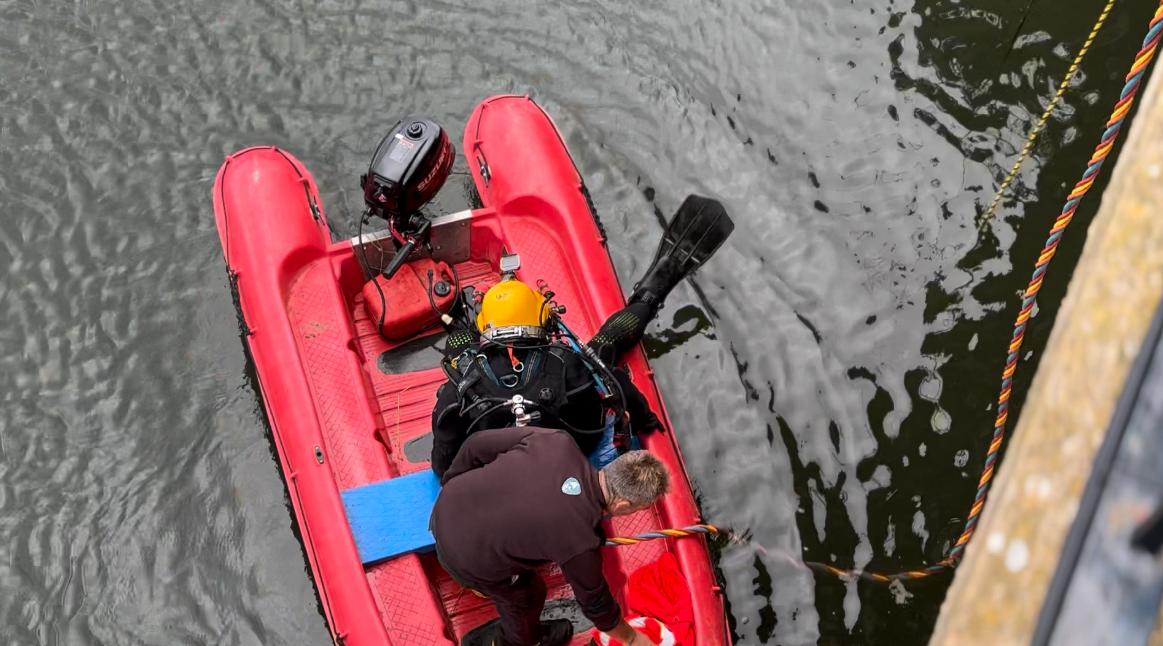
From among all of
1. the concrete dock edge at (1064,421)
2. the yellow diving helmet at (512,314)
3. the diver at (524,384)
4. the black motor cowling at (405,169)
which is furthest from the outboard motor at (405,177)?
the concrete dock edge at (1064,421)

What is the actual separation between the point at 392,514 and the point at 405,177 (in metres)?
1.67

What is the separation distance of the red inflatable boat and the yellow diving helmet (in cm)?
98

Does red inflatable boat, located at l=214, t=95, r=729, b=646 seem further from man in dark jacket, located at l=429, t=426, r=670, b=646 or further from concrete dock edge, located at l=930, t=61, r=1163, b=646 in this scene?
concrete dock edge, located at l=930, t=61, r=1163, b=646

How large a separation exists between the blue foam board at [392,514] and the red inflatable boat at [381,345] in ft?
0.17

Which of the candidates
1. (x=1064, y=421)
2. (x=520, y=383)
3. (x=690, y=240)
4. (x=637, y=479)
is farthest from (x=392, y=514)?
(x=1064, y=421)

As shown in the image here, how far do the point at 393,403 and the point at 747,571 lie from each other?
2037mm

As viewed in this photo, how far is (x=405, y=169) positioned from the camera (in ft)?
14.4

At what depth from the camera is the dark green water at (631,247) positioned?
15.0 feet

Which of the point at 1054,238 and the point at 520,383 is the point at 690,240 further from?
the point at 1054,238

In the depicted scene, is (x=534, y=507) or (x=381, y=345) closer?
(x=534, y=507)

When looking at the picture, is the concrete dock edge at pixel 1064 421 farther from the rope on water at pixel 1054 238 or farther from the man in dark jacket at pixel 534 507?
the man in dark jacket at pixel 534 507

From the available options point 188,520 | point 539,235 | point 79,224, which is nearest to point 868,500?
point 539,235

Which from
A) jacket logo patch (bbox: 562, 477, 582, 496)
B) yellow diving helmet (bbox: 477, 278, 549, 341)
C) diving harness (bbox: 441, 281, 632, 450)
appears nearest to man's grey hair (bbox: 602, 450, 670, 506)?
jacket logo patch (bbox: 562, 477, 582, 496)

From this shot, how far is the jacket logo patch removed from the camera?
9.34ft
